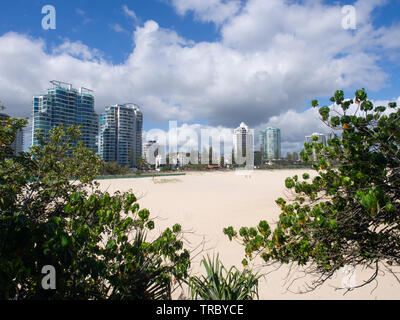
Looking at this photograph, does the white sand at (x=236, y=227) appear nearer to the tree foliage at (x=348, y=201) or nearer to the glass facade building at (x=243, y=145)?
the tree foliage at (x=348, y=201)

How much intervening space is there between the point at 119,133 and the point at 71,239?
3108 inches

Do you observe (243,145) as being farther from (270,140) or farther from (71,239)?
(71,239)

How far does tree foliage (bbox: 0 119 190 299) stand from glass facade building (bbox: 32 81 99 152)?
51.2 metres

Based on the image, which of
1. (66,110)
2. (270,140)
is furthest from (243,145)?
(66,110)

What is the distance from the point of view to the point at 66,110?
5397 centimetres

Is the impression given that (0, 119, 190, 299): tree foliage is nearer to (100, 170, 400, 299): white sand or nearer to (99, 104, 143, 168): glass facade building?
(100, 170, 400, 299): white sand

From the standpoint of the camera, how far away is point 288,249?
Result: 2.39 meters

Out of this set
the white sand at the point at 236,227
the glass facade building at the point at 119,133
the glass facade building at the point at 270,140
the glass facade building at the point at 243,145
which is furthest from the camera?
the glass facade building at the point at 270,140

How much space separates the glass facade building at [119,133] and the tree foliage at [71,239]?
68770mm

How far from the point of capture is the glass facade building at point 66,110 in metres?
51.1

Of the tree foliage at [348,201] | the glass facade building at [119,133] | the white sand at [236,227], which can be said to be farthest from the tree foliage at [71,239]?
the glass facade building at [119,133]
